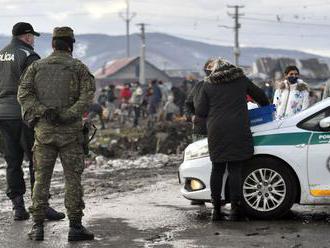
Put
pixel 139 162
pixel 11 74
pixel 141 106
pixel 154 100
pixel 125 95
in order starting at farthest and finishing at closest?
1. pixel 125 95
2. pixel 141 106
3. pixel 154 100
4. pixel 139 162
5. pixel 11 74

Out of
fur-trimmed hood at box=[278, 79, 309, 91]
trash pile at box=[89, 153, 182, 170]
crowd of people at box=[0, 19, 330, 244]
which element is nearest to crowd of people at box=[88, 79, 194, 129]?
trash pile at box=[89, 153, 182, 170]

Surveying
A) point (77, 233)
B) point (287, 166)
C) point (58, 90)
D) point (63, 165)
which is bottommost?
point (77, 233)

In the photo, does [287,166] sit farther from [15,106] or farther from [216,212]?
[15,106]

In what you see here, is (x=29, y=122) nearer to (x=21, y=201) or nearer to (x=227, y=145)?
(x=21, y=201)

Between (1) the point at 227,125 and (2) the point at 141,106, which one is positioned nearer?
(1) the point at 227,125

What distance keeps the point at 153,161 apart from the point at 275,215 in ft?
27.4

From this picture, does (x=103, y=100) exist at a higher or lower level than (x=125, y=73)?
lower

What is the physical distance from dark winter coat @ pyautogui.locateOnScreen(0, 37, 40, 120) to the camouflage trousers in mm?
1044

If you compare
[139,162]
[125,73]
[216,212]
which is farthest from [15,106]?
[125,73]

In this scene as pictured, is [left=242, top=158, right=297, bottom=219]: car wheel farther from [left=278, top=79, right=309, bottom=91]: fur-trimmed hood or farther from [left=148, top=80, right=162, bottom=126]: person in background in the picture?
[left=148, top=80, right=162, bottom=126]: person in background

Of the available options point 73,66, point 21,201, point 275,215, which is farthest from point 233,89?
point 21,201

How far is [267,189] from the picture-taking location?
8.24m

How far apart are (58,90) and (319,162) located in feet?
9.17

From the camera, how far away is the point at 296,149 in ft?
26.7
